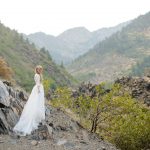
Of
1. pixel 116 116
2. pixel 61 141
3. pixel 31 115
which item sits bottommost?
pixel 116 116

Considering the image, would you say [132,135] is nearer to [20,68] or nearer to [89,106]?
[89,106]

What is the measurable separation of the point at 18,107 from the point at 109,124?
9.68 metres

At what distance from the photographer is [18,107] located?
23031 millimetres

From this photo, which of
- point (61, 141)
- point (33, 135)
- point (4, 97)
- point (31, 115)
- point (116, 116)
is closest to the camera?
point (33, 135)

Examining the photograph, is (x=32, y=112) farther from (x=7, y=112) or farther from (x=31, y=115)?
(x=7, y=112)

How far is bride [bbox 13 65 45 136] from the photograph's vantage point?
20.3m

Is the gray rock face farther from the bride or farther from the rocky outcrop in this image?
the rocky outcrop

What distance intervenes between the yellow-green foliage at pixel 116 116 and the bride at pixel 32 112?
815cm

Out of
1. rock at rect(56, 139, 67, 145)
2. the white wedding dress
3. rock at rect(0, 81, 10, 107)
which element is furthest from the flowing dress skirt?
rock at rect(56, 139, 67, 145)

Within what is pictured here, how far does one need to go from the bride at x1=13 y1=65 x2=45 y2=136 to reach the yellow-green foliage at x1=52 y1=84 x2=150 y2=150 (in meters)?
8.15

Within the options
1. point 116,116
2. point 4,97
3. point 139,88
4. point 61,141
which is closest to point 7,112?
point 4,97

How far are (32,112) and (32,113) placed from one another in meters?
0.06

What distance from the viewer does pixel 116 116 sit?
29.7m

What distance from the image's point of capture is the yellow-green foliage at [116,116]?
1065 inches
